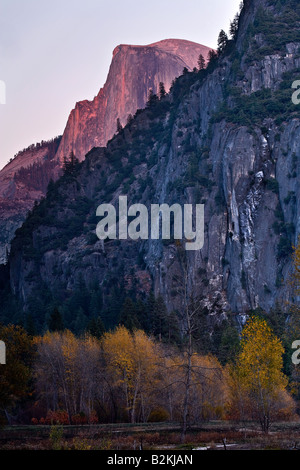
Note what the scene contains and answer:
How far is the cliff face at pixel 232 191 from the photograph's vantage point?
14200cm

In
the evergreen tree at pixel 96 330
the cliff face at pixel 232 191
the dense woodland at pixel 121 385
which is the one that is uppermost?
the cliff face at pixel 232 191

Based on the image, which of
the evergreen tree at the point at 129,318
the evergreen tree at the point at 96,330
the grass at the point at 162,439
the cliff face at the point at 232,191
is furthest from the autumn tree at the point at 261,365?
the cliff face at the point at 232,191

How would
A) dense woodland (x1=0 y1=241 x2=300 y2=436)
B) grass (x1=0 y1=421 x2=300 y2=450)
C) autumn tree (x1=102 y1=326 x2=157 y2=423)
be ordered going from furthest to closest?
autumn tree (x1=102 y1=326 x2=157 y2=423) < dense woodland (x1=0 y1=241 x2=300 y2=436) < grass (x1=0 y1=421 x2=300 y2=450)

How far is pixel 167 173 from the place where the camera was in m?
188

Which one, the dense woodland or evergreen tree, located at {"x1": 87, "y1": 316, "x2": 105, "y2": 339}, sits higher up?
evergreen tree, located at {"x1": 87, "y1": 316, "x2": 105, "y2": 339}

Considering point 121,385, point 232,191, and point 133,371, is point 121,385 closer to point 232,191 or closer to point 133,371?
point 133,371

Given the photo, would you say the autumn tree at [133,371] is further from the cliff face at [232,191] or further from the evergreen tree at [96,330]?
the cliff face at [232,191]

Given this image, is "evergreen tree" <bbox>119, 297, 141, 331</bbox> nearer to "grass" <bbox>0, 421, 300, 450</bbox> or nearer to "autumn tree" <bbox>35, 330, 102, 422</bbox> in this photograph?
"autumn tree" <bbox>35, 330, 102, 422</bbox>

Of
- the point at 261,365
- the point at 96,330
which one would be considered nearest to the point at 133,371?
the point at 261,365

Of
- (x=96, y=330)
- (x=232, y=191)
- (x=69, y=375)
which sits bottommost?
(x=69, y=375)

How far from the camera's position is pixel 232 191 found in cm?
15012

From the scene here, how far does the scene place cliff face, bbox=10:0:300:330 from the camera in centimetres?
14200

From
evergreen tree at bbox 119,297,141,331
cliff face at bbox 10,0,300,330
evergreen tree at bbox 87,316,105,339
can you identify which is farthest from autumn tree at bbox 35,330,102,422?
cliff face at bbox 10,0,300,330

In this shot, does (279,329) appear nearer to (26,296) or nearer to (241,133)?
(241,133)
